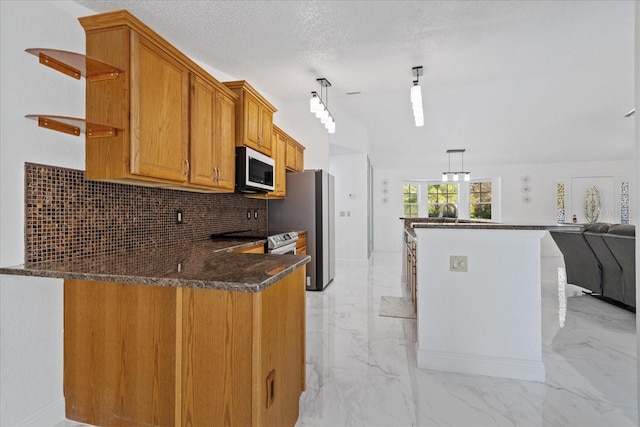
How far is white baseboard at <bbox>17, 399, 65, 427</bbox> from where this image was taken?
147 cm

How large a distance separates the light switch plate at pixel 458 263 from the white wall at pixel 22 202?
7.62 feet

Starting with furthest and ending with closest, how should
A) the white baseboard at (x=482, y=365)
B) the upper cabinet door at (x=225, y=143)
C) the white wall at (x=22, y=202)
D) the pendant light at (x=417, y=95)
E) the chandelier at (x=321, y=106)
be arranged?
the chandelier at (x=321, y=106), the pendant light at (x=417, y=95), the upper cabinet door at (x=225, y=143), the white baseboard at (x=482, y=365), the white wall at (x=22, y=202)

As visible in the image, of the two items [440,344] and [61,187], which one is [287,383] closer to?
[440,344]

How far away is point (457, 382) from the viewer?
1879 millimetres

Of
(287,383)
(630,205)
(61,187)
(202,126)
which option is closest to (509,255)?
(287,383)

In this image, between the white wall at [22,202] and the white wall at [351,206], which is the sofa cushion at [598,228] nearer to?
the white wall at [351,206]

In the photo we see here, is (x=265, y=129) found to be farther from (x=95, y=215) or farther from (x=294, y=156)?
(x=95, y=215)

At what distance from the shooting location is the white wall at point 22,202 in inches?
54.8

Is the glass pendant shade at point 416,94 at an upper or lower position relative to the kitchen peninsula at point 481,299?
upper

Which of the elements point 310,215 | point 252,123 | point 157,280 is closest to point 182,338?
point 157,280

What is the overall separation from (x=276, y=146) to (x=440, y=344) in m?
2.76

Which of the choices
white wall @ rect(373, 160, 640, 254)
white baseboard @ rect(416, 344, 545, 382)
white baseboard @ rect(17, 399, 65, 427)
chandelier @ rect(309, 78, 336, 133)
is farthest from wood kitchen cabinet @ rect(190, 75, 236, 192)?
white wall @ rect(373, 160, 640, 254)

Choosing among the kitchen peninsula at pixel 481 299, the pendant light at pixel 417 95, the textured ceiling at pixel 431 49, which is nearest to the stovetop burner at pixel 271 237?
the kitchen peninsula at pixel 481 299

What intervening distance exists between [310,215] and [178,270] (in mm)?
2833
